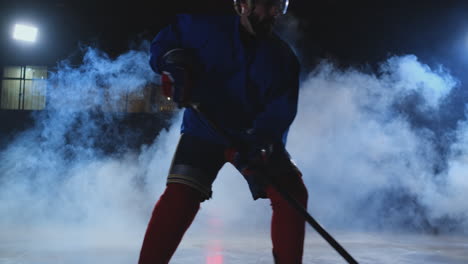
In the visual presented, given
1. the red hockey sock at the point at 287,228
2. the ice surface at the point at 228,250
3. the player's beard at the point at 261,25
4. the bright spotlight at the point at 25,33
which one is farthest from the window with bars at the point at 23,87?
the red hockey sock at the point at 287,228

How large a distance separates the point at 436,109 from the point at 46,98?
897 cm

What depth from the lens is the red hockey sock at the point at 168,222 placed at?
1701mm

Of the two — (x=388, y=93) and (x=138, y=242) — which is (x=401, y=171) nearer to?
(x=388, y=93)

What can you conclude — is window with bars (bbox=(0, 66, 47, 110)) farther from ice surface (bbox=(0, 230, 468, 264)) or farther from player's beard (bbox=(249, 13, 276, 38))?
player's beard (bbox=(249, 13, 276, 38))

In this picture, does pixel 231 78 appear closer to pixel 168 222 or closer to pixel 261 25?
pixel 261 25

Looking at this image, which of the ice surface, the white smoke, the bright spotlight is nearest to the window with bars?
the bright spotlight

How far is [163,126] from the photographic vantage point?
9852mm

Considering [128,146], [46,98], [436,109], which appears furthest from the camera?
[46,98]

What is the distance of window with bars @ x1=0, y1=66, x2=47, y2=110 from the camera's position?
11031 millimetres

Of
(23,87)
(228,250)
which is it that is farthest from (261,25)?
(23,87)

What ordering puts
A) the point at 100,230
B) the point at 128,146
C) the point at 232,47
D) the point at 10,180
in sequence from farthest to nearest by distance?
the point at 128,146, the point at 10,180, the point at 100,230, the point at 232,47

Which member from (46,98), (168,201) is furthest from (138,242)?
(46,98)

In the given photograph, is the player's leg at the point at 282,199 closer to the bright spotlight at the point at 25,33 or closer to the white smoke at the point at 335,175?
the white smoke at the point at 335,175

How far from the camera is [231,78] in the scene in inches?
77.5
